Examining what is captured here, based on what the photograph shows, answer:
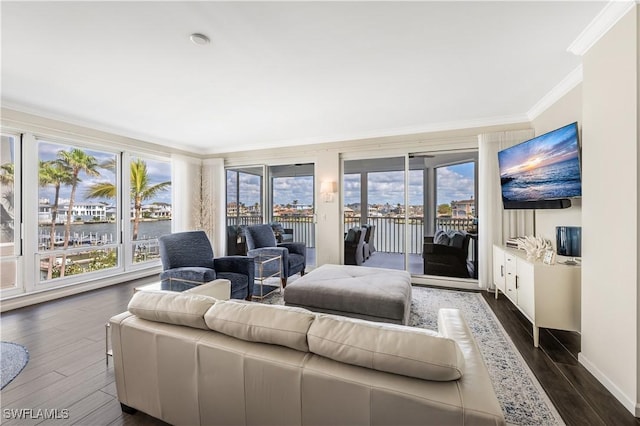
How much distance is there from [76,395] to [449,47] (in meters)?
3.59

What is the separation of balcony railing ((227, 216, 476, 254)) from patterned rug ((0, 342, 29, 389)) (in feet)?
12.3

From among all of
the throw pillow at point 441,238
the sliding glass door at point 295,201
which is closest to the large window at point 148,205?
the sliding glass door at point 295,201

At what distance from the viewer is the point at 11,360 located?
2.27 m

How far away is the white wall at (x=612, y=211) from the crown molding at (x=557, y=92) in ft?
2.03

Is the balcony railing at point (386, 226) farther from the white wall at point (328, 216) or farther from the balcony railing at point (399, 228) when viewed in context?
the white wall at point (328, 216)

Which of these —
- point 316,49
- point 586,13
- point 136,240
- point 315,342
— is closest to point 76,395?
point 315,342

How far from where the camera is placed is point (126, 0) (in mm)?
1725

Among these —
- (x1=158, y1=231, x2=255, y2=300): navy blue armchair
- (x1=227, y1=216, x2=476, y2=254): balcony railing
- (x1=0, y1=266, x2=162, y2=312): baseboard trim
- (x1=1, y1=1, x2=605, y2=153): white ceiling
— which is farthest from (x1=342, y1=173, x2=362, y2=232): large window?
(x1=0, y1=266, x2=162, y2=312): baseboard trim

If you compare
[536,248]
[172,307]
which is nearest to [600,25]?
[536,248]

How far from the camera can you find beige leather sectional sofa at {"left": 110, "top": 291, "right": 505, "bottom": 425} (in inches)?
38.8

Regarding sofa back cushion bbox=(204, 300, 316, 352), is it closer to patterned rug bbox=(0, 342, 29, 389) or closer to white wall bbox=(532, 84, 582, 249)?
patterned rug bbox=(0, 342, 29, 389)

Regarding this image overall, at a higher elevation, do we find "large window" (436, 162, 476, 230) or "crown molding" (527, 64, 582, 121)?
"crown molding" (527, 64, 582, 121)

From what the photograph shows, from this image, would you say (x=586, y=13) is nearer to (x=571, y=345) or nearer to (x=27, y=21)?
(x=571, y=345)

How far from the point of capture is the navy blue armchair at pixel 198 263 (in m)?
3.18
